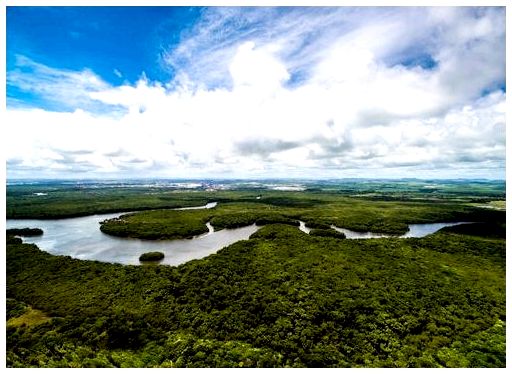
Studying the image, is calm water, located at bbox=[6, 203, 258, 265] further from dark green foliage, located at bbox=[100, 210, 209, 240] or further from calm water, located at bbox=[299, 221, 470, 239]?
calm water, located at bbox=[299, 221, 470, 239]

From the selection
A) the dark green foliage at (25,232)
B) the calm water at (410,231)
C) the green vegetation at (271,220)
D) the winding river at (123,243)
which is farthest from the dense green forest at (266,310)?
the green vegetation at (271,220)

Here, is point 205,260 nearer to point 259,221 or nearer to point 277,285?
point 277,285

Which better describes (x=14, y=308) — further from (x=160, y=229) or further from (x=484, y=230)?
(x=484, y=230)

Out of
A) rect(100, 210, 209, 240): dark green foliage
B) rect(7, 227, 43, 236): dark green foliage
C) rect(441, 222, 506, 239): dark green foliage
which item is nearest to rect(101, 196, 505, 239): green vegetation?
rect(100, 210, 209, 240): dark green foliage

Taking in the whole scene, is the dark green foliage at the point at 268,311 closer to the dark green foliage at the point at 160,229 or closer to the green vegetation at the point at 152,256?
the green vegetation at the point at 152,256

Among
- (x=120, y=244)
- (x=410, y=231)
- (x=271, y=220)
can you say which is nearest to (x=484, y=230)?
(x=410, y=231)
